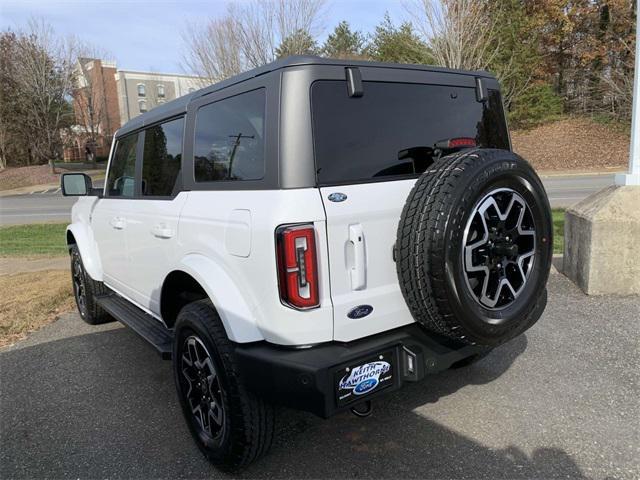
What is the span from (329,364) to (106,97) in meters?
50.8

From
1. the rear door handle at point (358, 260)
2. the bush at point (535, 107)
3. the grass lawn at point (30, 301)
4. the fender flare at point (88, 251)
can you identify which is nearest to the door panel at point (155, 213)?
the fender flare at point (88, 251)

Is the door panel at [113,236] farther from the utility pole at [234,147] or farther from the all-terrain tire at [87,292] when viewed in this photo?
the utility pole at [234,147]

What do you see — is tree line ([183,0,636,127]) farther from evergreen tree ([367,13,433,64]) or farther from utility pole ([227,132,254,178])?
utility pole ([227,132,254,178])

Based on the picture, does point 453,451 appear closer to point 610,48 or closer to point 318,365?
point 318,365

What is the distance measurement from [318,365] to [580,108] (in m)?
32.5

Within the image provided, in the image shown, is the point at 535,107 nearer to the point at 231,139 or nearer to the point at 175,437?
the point at 231,139

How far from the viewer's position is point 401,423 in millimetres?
3000

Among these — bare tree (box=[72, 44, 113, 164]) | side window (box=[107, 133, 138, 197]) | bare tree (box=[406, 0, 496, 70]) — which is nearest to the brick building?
bare tree (box=[72, 44, 113, 164])

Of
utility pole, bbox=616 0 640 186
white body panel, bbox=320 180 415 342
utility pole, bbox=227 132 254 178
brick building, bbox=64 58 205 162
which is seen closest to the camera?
white body panel, bbox=320 180 415 342

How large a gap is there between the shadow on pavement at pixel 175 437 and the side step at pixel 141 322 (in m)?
0.47

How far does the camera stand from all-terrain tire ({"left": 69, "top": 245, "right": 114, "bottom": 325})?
15.8 ft

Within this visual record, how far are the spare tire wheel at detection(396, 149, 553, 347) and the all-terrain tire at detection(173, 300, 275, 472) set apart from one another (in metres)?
0.91

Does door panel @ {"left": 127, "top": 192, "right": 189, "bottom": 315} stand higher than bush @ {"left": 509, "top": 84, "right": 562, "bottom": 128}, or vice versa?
bush @ {"left": 509, "top": 84, "right": 562, "bottom": 128}

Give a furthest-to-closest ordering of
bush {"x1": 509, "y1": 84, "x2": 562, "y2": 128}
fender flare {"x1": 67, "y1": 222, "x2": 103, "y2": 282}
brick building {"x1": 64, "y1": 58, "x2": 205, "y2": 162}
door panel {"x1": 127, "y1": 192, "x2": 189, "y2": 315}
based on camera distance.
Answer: brick building {"x1": 64, "y1": 58, "x2": 205, "y2": 162} < bush {"x1": 509, "y1": 84, "x2": 562, "y2": 128} < fender flare {"x1": 67, "y1": 222, "x2": 103, "y2": 282} < door panel {"x1": 127, "y1": 192, "x2": 189, "y2": 315}
